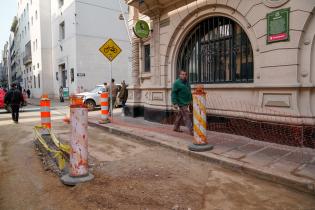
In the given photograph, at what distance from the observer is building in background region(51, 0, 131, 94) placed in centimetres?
2184

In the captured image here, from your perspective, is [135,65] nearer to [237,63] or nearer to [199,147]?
[237,63]

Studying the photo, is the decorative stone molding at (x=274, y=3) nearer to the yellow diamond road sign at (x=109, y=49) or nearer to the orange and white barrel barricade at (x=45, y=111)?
the yellow diamond road sign at (x=109, y=49)

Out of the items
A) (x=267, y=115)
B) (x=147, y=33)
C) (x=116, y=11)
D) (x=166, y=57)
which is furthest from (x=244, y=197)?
(x=116, y=11)

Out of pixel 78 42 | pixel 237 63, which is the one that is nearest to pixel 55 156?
pixel 237 63

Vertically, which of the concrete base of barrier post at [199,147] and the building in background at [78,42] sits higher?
the building in background at [78,42]

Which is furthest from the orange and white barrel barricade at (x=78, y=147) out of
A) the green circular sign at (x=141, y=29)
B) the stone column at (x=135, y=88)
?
the stone column at (x=135, y=88)

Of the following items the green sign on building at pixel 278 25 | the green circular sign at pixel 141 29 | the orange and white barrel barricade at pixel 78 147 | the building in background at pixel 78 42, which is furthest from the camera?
the building in background at pixel 78 42

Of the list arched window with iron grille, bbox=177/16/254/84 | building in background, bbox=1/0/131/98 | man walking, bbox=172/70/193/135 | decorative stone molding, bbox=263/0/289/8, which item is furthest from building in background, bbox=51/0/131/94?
decorative stone molding, bbox=263/0/289/8

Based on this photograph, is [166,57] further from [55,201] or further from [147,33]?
[55,201]

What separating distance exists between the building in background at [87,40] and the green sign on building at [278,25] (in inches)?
694

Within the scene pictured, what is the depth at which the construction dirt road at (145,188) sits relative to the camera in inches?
127

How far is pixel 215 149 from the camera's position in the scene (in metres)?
5.50

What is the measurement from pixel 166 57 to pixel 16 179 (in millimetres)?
6570

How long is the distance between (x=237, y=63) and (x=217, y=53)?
82 centimetres
